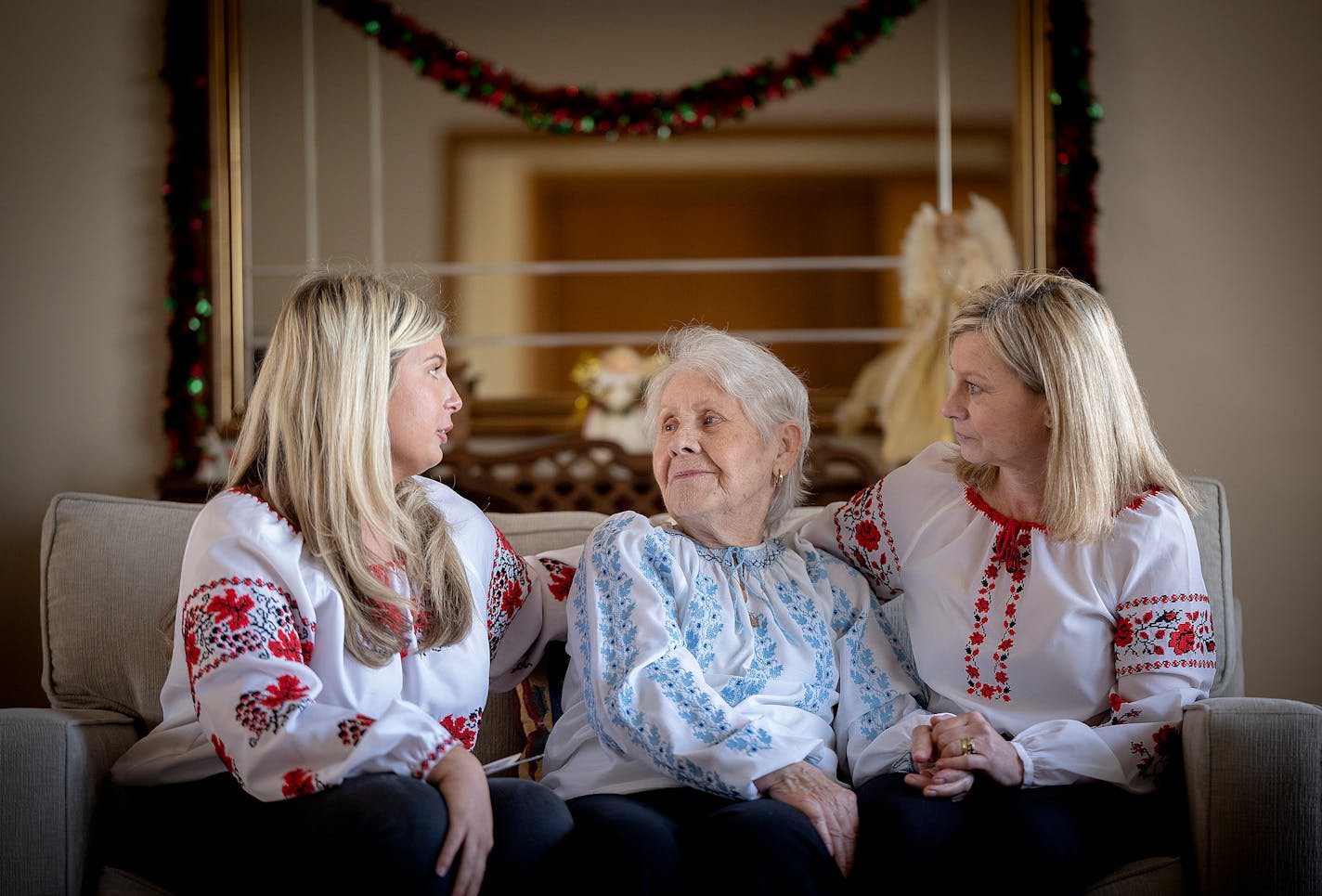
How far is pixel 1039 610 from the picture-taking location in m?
1.77

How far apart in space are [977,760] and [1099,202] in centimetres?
248

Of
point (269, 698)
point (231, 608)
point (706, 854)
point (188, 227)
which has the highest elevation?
point (188, 227)

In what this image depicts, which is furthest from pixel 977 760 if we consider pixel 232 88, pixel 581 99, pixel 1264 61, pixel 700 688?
pixel 232 88

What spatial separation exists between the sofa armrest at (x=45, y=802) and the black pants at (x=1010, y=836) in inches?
41.7

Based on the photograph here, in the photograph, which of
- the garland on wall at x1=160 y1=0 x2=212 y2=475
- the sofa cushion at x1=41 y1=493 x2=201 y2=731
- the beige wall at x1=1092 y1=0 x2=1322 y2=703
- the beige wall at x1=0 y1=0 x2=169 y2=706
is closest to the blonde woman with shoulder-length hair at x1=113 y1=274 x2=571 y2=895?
the sofa cushion at x1=41 y1=493 x2=201 y2=731

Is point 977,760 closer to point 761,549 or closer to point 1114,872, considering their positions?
point 1114,872

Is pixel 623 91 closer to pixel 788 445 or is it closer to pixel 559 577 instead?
pixel 788 445

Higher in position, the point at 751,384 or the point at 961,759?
the point at 751,384

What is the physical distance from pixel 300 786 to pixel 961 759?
2.87ft

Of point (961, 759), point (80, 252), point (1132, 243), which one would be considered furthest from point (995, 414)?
point (80, 252)

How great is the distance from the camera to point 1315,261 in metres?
3.51

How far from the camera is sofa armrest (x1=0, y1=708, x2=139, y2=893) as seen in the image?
5.10 ft

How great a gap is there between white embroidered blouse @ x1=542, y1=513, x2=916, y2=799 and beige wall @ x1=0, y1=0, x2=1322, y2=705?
208 centimetres

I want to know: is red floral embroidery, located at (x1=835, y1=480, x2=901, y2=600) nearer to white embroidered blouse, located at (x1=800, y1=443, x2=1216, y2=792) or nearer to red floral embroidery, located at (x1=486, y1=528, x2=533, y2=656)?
white embroidered blouse, located at (x1=800, y1=443, x2=1216, y2=792)
